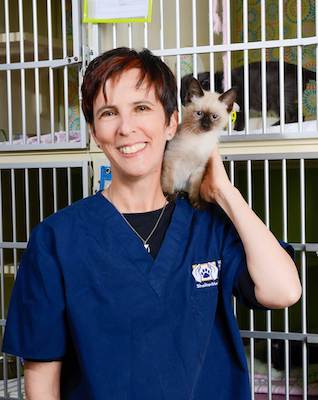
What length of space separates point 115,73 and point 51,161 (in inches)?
21.4

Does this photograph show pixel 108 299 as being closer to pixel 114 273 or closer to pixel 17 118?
pixel 114 273

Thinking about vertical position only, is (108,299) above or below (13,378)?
above

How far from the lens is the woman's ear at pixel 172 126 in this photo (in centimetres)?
94

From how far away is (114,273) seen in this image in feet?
2.97

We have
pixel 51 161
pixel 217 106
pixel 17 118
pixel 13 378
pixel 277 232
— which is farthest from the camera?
pixel 277 232

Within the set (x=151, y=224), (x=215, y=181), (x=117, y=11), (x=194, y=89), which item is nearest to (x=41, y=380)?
(x=151, y=224)

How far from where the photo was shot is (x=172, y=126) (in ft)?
3.12

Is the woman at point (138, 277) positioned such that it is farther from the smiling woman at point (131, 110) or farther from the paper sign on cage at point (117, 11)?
the paper sign on cage at point (117, 11)

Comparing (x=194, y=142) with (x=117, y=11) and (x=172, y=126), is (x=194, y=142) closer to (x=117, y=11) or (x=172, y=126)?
(x=172, y=126)

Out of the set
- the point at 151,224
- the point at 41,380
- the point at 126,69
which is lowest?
the point at 41,380

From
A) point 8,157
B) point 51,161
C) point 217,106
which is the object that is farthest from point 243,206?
point 8,157

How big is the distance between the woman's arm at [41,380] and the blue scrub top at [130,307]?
0.08 feet

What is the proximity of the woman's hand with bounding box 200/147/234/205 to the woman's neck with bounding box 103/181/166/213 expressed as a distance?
0.08 m

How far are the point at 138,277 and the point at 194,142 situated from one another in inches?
9.0
